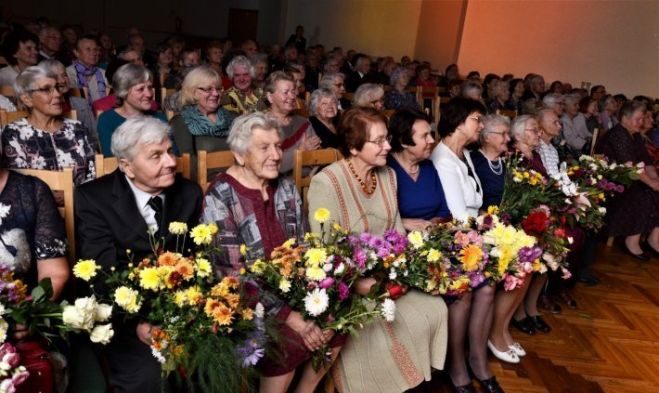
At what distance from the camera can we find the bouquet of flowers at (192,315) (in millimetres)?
1544

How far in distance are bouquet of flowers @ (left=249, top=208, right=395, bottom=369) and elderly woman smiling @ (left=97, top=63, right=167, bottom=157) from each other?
1.70m

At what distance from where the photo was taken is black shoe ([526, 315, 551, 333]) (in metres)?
3.51

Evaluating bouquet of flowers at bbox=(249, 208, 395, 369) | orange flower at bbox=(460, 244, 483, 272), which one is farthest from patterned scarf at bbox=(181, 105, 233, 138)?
orange flower at bbox=(460, 244, 483, 272)

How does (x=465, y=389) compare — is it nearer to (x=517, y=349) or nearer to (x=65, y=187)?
(x=517, y=349)

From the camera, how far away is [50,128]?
2836mm

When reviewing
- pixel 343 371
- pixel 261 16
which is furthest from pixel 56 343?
pixel 261 16

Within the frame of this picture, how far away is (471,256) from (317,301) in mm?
760

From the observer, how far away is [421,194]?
298cm

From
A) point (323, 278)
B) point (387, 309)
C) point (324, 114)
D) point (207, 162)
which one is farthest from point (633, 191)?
point (323, 278)

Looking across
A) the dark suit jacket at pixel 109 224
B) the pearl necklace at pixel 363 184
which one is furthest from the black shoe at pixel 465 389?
the dark suit jacket at pixel 109 224

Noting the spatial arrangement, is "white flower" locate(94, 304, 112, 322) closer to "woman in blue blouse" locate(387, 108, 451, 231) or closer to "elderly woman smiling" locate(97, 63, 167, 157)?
"woman in blue blouse" locate(387, 108, 451, 231)

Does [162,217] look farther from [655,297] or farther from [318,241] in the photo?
[655,297]

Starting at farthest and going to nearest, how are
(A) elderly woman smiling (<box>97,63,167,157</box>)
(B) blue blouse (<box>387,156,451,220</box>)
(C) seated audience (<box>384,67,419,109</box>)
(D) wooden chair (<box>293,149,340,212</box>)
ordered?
(C) seated audience (<box>384,67,419,109</box>)
(A) elderly woman smiling (<box>97,63,167,157</box>)
(B) blue blouse (<box>387,156,451,220</box>)
(D) wooden chair (<box>293,149,340,212</box>)

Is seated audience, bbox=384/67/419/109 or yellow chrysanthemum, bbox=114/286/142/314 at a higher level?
seated audience, bbox=384/67/419/109
